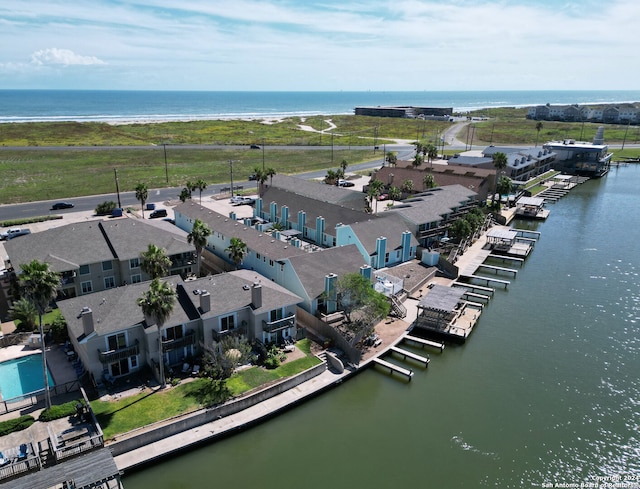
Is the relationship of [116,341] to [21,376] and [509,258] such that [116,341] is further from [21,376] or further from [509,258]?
→ [509,258]

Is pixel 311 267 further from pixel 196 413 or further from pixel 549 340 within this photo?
pixel 549 340

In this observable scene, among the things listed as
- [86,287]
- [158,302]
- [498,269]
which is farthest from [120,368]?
[498,269]

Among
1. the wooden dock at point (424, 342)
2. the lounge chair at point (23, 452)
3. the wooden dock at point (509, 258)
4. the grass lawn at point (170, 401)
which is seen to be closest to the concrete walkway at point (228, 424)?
the grass lawn at point (170, 401)

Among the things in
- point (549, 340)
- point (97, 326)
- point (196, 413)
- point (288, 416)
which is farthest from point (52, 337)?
point (549, 340)

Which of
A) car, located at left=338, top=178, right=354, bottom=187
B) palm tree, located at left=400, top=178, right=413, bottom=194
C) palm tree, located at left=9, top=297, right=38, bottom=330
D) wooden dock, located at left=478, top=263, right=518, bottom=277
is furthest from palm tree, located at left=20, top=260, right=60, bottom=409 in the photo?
car, located at left=338, top=178, right=354, bottom=187

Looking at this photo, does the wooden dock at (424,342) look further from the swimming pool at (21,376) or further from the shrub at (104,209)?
the shrub at (104,209)

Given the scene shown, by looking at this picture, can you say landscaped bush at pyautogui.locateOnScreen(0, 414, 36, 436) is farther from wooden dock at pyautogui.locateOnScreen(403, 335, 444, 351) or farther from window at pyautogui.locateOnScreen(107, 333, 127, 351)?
wooden dock at pyautogui.locateOnScreen(403, 335, 444, 351)
